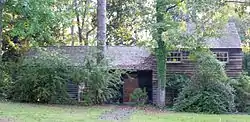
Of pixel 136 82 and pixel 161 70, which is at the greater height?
pixel 161 70

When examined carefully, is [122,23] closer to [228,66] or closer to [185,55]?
[185,55]

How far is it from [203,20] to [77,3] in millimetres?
17095

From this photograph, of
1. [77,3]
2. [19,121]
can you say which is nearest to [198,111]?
[19,121]

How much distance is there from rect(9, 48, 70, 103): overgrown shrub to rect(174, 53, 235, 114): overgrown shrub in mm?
7440

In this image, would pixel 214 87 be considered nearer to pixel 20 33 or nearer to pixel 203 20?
pixel 203 20

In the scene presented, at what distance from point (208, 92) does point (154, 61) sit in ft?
21.5

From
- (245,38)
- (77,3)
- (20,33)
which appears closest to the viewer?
(20,33)

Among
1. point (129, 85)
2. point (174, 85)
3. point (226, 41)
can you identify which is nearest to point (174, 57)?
point (174, 85)

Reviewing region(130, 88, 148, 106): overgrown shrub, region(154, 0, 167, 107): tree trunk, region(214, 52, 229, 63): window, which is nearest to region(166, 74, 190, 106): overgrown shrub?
region(154, 0, 167, 107): tree trunk

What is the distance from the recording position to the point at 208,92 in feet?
84.7

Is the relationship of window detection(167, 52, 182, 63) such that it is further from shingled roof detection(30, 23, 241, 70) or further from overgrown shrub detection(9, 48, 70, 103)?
overgrown shrub detection(9, 48, 70, 103)

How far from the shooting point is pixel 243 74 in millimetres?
30391

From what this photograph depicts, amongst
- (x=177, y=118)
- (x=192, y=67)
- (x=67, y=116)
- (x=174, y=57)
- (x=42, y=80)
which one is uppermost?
(x=174, y=57)

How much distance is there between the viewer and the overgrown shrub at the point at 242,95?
27542mm
